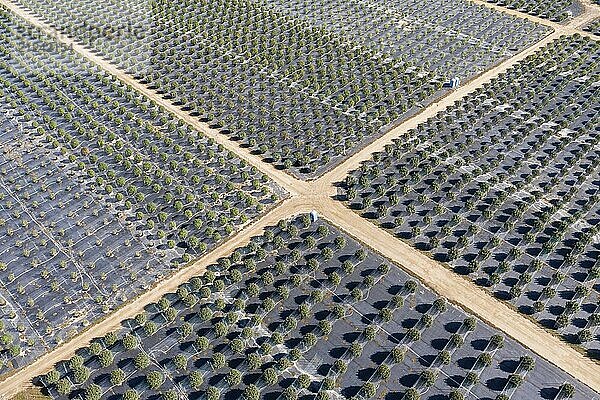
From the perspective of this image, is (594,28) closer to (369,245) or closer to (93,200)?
(369,245)

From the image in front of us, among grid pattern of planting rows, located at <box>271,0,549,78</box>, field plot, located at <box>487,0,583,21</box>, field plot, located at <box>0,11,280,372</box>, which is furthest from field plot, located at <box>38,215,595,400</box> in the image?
field plot, located at <box>487,0,583,21</box>

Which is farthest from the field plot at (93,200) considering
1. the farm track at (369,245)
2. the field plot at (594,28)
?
the field plot at (594,28)

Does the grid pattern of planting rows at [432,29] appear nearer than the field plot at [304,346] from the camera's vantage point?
No

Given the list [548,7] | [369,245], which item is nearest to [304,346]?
[369,245]

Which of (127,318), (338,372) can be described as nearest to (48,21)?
(127,318)

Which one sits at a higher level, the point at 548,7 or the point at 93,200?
the point at 548,7

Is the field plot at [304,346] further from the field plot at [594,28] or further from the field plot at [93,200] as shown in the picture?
the field plot at [594,28]
